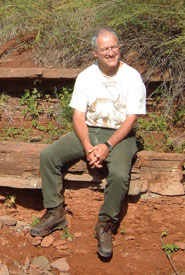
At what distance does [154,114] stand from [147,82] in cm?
39

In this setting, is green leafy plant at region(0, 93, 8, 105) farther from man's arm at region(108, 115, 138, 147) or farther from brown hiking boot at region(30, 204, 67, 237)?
man's arm at region(108, 115, 138, 147)

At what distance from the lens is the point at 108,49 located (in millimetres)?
4059

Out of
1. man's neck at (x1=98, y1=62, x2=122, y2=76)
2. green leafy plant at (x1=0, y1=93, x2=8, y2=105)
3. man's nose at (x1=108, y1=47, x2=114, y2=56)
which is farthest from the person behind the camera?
green leafy plant at (x1=0, y1=93, x2=8, y2=105)

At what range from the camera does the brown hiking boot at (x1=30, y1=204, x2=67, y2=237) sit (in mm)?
4270

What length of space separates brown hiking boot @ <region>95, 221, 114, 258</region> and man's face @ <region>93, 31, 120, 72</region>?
4.78 ft

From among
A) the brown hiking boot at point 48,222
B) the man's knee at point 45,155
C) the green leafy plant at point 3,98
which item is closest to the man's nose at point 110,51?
the man's knee at point 45,155

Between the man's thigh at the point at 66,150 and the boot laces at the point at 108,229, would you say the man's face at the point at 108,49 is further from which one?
the boot laces at the point at 108,229

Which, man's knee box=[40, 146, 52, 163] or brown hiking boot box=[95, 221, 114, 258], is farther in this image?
man's knee box=[40, 146, 52, 163]

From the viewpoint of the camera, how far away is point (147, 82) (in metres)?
5.29

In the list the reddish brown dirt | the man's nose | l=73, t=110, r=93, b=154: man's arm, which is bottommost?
the reddish brown dirt

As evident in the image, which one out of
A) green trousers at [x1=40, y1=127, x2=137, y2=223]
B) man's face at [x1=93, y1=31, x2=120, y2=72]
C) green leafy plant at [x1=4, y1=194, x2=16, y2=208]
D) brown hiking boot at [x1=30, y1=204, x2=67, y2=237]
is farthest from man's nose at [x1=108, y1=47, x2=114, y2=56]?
green leafy plant at [x1=4, y1=194, x2=16, y2=208]

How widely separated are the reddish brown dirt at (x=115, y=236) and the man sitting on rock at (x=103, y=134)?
182mm

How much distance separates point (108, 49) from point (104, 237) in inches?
67.5

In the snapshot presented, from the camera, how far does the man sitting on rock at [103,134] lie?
400 centimetres
